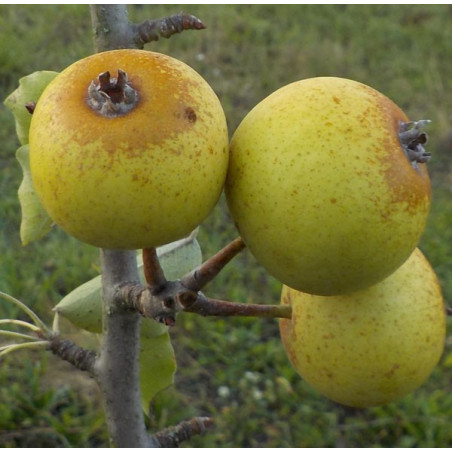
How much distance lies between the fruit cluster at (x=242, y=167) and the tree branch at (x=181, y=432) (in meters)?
0.51

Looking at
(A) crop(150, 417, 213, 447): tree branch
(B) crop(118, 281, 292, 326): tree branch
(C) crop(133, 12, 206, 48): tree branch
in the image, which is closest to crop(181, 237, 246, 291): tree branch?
(B) crop(118, 281, 292, 326): tree branch

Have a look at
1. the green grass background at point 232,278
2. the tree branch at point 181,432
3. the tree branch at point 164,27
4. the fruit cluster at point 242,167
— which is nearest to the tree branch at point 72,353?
the tree branch at point 181,432

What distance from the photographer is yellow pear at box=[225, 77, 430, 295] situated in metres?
0.91

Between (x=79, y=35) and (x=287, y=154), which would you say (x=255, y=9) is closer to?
(x=79, y=35)

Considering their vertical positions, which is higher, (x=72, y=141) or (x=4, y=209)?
(x=4, y=209)

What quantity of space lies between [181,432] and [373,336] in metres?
0.46

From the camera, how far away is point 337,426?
9.05 feet

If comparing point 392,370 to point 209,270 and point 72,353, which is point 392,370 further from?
point 72,353

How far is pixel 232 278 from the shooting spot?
3.31 m

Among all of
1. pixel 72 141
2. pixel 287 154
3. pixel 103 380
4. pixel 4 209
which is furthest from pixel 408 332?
pixel 4 209

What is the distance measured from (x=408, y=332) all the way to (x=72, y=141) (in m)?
0.66

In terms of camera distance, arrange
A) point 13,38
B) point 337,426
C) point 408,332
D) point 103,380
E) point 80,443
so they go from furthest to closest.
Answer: point 13,38 → point 337,426 → point 80,443 → point 103,380 → point 408,332

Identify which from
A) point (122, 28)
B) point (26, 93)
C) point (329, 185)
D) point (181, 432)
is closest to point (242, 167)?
point (329, 185)

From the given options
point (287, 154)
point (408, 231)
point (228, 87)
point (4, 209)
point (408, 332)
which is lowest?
point (408, 332)
